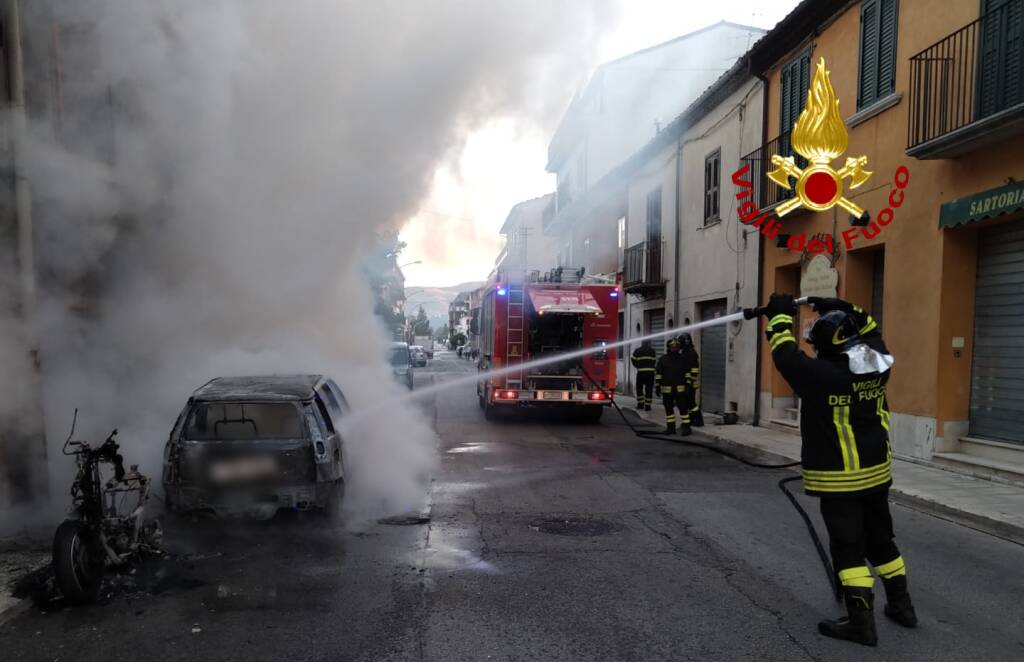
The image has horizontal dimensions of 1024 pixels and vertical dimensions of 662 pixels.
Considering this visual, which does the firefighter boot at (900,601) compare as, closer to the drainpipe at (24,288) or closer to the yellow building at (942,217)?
the yellow building at (942,217)

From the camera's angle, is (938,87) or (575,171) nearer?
(938,87)

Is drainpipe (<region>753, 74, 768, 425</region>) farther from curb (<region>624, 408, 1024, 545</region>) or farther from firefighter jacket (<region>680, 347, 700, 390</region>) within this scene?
curb (<region>624, 408, 1024, 545</region>)

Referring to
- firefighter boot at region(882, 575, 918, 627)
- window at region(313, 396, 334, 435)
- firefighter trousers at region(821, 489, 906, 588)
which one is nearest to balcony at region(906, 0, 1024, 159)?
firefighter trousers at region(821, 489, 906, 588)

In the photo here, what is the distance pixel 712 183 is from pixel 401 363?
780 centimetres

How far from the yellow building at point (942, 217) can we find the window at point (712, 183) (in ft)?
13.0

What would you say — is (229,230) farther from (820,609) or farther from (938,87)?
(938,87)

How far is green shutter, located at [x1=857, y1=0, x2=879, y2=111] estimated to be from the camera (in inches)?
360

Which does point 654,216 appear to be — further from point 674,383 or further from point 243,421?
point 243,421

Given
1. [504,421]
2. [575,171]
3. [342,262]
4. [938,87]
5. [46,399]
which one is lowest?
[504,421]

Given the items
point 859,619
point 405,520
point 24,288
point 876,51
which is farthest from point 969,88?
point 24,288

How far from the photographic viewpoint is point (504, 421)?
12.8 meters

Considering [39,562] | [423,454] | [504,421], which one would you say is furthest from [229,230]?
[504,421]

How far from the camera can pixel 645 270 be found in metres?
17.3

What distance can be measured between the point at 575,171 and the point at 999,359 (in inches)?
799
